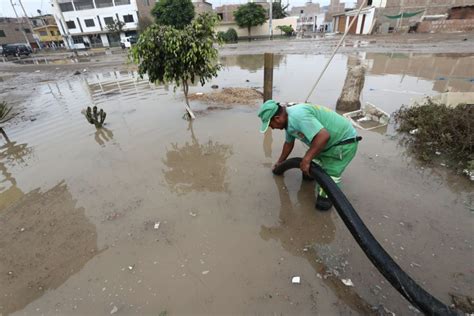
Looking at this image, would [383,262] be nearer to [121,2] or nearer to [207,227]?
[207,227]

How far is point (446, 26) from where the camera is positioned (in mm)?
26250

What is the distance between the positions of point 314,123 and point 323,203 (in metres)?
1.25

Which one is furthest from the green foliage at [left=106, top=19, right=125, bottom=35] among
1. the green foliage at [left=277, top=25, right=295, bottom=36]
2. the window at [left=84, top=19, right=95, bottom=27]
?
the green foliage at [left=277, top=25, right=295, bottom=36]

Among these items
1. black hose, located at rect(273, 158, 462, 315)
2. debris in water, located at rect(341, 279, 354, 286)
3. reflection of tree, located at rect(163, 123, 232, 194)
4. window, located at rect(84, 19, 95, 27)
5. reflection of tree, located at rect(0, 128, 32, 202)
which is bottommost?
reflection of tree, located at rect(0, 128, 32, 202)

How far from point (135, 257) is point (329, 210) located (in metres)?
2.49

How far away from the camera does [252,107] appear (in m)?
7.46

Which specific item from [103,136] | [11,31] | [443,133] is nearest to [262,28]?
[103,136]

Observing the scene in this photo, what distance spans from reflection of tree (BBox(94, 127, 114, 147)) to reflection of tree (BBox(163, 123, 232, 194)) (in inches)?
69.1

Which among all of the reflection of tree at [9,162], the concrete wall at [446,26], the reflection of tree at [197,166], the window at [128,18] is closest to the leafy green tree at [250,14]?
the window at [128,18]

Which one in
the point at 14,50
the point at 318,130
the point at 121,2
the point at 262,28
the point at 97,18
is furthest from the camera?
the point at 262,28

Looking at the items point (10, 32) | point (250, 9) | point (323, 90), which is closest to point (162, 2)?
point (250, 9)

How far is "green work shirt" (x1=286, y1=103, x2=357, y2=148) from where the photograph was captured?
245cm

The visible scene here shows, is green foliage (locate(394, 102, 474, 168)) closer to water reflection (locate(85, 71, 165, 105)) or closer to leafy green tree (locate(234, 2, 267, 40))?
water reflection (locate(85, 71, 165, 105))

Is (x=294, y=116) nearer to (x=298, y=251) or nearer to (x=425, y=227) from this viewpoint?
(x=298, y=251)
